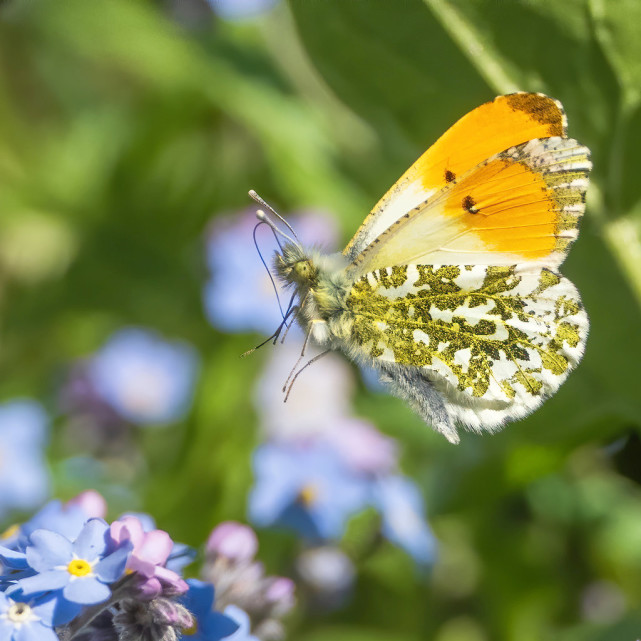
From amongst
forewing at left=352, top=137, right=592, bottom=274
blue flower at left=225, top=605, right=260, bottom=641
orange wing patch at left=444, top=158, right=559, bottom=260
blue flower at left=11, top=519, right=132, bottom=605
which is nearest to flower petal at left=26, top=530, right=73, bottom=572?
blue flower at left=11, top=519, right=132, bottom=605

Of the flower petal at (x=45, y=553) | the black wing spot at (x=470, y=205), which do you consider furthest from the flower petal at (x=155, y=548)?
the black wing spot at (x=470, y=205)

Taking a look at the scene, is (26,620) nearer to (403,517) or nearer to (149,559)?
(149,559)

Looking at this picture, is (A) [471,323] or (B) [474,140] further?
(A) [471,323]

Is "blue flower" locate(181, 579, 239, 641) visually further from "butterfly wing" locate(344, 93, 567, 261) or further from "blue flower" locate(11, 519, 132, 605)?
"butterfly wing" locate(344, 93, 567, 261)

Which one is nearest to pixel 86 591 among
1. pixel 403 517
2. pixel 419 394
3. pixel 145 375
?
pixel 419 394

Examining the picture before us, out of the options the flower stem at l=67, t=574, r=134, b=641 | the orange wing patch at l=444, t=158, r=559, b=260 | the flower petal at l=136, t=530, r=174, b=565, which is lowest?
the flower stem at l=67, t=574, r=134, b=641

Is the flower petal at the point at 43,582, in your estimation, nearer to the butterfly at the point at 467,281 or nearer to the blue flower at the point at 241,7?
the butterfly at the point at 467,281

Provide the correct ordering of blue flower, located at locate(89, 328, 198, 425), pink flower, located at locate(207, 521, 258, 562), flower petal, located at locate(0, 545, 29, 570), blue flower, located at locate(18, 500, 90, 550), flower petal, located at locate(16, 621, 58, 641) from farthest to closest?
blue flower, located at locate(89, 328, 198, 425) → pink flower, located at locate(207, 521, 258, 562) → blue flower, located at locate(18, 500, 90, 550) → flower petal, located at locate(0, 545, 29, 570) → flower petal, located at locate(16, 621, 58, 641)
